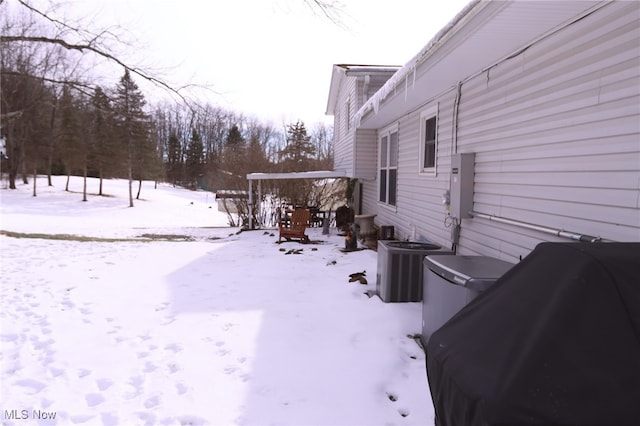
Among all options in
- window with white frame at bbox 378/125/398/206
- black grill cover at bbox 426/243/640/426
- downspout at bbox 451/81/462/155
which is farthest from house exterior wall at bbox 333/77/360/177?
black grill cover at bbox 426/243/640/426

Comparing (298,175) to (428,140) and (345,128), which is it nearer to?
(345,128)

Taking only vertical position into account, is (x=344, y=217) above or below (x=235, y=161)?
below

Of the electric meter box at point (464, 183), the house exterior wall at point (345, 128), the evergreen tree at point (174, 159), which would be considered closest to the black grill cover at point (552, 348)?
the electric meter box at point (464, 183)

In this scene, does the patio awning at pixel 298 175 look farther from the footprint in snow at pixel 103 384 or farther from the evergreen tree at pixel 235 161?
the footprint in snow at pixel 103 384

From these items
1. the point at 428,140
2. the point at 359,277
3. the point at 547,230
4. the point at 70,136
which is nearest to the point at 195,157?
the point at 70,136

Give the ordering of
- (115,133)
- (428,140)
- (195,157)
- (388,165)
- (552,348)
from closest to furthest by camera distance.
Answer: (552,348)
(428,140)
(388,165)
(115,133)
(195,157)

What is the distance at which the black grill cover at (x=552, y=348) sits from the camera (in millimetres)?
1153

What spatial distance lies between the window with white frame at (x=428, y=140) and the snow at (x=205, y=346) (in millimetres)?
2052

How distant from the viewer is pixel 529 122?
3.80 metres

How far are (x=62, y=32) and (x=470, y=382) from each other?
34.3 feet

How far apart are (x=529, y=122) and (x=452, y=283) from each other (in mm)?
1881

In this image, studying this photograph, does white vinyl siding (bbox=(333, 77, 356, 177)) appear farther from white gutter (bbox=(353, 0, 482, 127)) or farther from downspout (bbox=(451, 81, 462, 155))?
downspout (bbox=(451, 81, 462, 155))

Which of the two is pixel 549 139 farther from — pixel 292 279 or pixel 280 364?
pixel 292 279

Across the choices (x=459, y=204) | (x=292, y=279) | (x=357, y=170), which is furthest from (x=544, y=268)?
(x=357, y=170)
